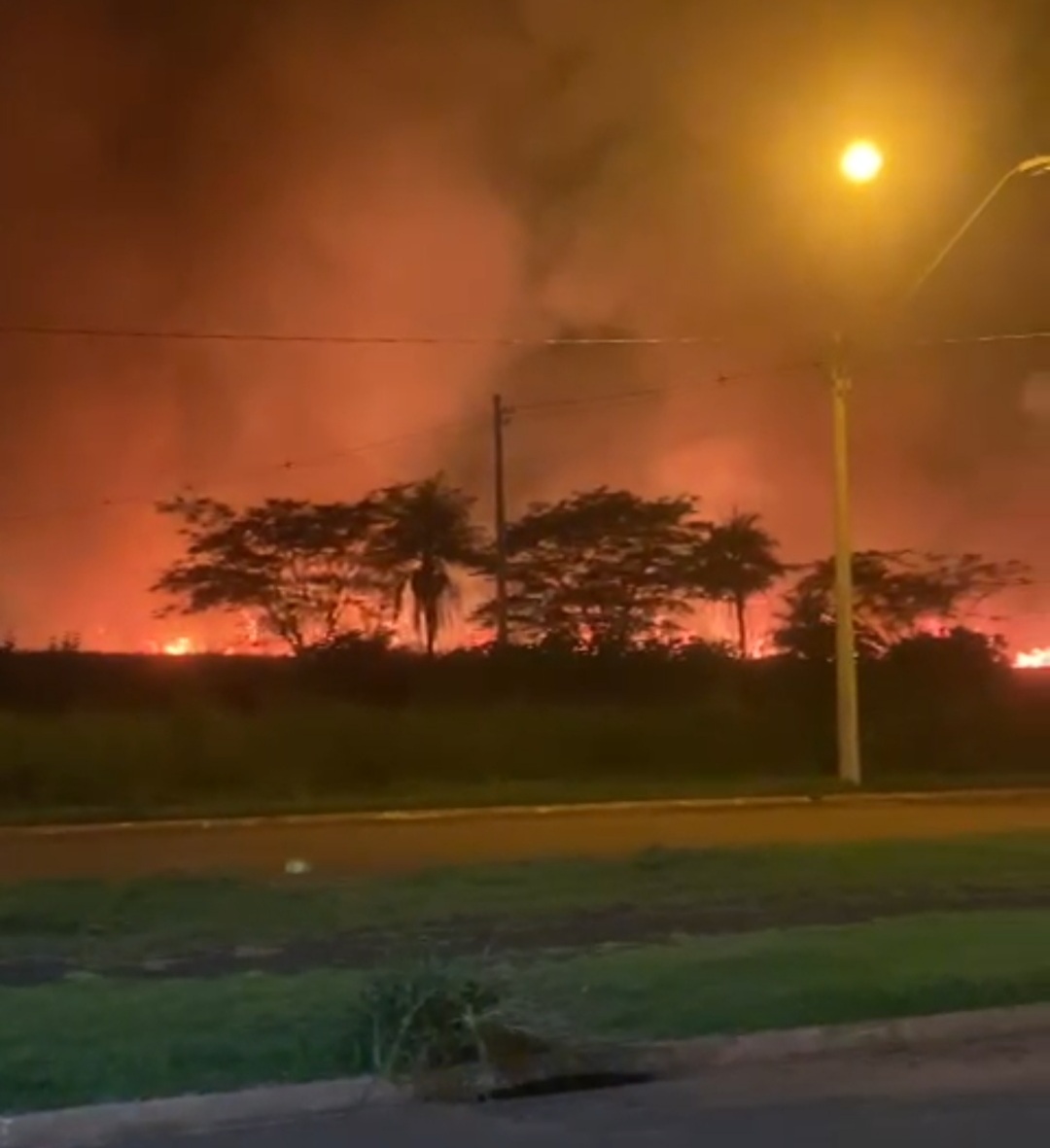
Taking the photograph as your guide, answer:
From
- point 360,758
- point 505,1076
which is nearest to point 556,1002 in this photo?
point 505,1076

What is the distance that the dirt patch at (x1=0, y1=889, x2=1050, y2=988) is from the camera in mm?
12680

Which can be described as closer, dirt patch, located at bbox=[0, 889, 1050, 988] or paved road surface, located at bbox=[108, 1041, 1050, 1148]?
paved road surface, located at bbox=[108, 1041, 1050, 1148]

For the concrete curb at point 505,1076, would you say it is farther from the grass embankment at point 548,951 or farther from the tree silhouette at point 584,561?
the tree silhouette at point 584,561

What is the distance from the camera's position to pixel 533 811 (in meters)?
30.6

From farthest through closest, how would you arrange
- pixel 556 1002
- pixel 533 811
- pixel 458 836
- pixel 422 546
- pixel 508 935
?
1. pixel 422 546
2. pixel 533 811
3. pixel 458 836
4. pixel 508 935
5. pixel 556 1002

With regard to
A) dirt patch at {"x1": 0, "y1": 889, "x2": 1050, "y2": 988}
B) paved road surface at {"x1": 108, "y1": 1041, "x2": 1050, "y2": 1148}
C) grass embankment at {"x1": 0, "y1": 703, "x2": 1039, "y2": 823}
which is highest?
grass embankment at {"x1": 0, "y1": 703, "x2": 1039, "y2": 823}

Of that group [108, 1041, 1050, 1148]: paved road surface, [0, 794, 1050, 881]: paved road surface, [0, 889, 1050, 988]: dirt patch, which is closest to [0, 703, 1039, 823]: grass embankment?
[0, 794, 1050, 881]: paved road surface

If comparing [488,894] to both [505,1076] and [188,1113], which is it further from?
[188,1113]

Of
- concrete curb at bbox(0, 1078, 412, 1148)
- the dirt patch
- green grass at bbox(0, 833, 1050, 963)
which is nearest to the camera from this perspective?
concrete curb at bbox(0, 1078, 412, 1148)

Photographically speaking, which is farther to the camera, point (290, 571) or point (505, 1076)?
point (290, 571)

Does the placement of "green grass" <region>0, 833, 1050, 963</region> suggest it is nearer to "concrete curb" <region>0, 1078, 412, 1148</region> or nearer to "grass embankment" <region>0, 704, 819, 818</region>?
"concrete curb" <region>0, 1078, 412, 1148</region>

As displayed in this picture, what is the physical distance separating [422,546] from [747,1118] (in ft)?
143

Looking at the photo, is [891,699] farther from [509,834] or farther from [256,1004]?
[256,1004]

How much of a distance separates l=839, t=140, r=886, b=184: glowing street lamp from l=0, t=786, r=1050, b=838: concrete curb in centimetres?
941
